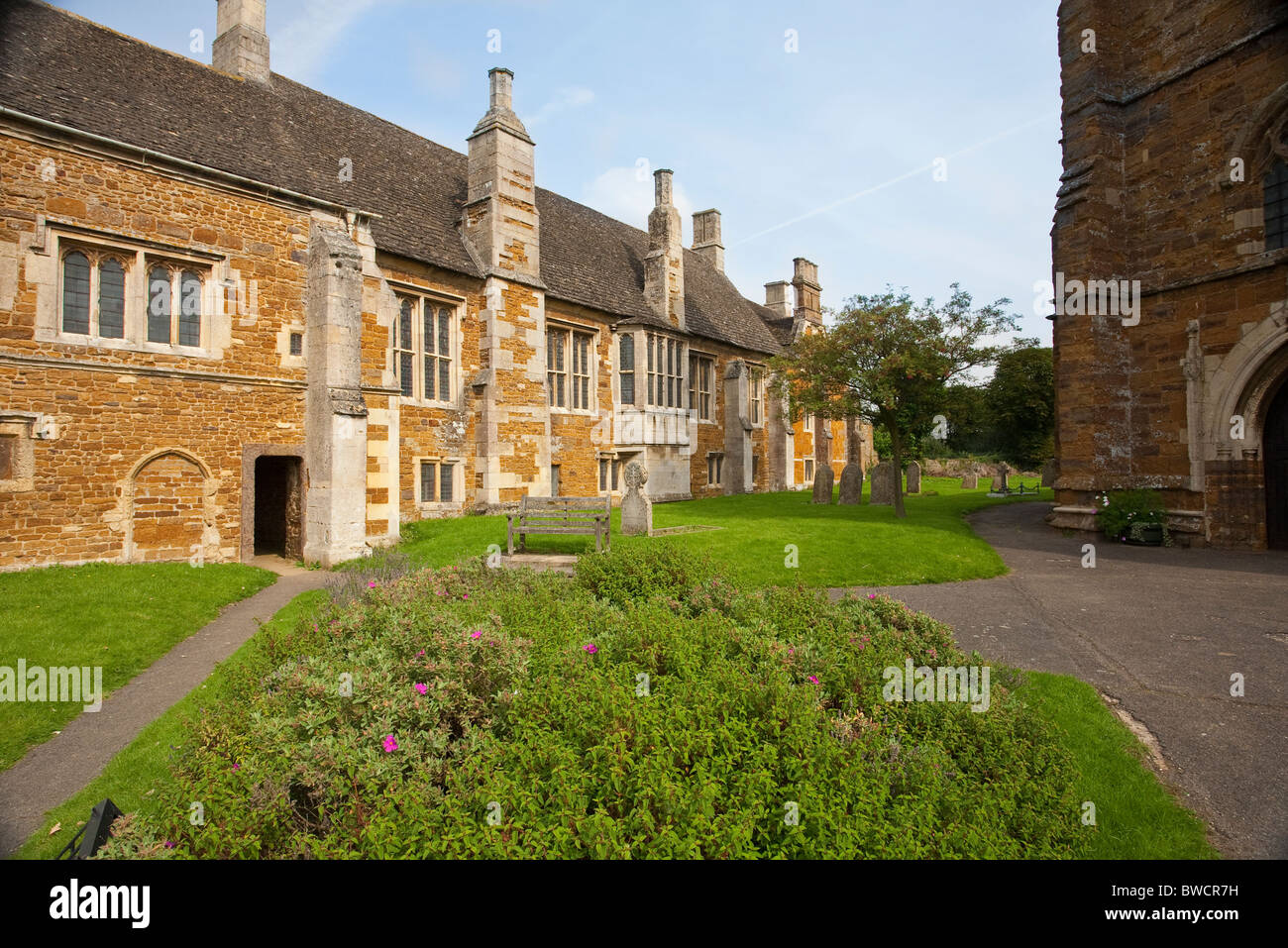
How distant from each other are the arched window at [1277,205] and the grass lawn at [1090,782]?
13943 mm

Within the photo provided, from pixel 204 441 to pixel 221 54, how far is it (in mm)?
11908

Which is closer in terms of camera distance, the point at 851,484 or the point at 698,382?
the point at 851,484

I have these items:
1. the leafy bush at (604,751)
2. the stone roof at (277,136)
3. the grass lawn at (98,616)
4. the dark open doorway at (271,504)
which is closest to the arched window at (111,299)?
the stone roof at (277,136)

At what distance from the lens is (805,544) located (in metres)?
14.0

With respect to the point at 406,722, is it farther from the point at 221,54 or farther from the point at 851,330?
the point at 221,54

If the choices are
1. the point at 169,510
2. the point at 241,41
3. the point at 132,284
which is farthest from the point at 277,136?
the point at 169,510

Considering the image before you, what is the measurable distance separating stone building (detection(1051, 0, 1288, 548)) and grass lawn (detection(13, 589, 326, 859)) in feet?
59.8

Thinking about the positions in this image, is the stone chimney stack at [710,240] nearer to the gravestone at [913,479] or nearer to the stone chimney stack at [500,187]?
the gravestone at [913,479]

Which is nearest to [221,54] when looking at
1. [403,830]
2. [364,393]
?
[364,393]

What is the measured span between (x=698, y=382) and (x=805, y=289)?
12476 millimetres

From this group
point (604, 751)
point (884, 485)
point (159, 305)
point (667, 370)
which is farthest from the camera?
point (667, 370)

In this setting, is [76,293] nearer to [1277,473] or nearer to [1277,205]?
[1277,205]

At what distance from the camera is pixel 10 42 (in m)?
12.9

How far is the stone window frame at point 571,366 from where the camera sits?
2266cm
